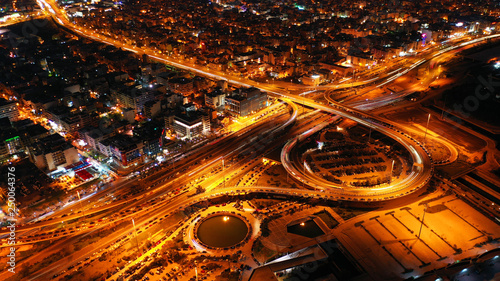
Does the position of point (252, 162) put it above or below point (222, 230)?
above

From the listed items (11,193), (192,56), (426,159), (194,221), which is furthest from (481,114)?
(11,193)

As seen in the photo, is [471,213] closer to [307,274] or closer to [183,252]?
[307,274]

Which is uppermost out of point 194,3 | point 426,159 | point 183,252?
point 194,3

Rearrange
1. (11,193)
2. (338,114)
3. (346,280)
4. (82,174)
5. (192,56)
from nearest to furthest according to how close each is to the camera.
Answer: (346,280) → (11,193) → (82,174) → (338,114) → (192,56)

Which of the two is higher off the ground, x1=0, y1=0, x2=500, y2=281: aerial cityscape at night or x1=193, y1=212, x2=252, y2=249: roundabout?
x1=0, y1=0, x2=500, y2=281: aerial cityscape at night

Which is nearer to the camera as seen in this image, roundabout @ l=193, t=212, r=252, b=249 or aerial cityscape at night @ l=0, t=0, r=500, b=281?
aerial cityscape at night @ l=0, t=0, r=500, b=281

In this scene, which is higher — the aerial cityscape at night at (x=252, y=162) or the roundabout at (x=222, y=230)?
the aerial cityscape at night at (x=252, y=162)

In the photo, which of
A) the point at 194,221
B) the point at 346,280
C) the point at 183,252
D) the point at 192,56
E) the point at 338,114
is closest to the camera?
the point at 346,280

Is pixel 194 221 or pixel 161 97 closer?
pixel 194 221
